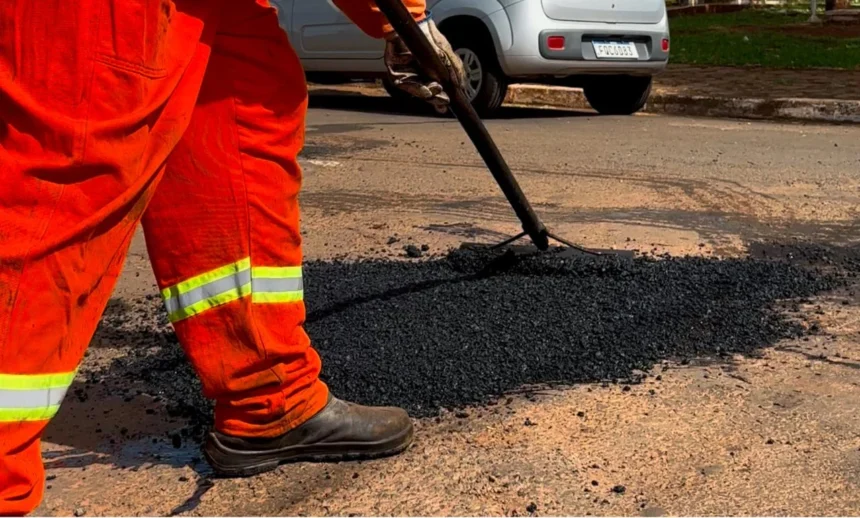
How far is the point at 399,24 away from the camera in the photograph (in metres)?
2.45

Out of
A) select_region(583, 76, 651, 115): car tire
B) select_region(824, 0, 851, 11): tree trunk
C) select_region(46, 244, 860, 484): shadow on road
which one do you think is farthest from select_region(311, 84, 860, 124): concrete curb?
select_region(824, 0, 851, 11): tree trunk

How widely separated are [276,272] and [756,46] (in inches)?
601

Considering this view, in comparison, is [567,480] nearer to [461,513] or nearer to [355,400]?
[461,513]

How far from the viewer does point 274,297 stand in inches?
89.2

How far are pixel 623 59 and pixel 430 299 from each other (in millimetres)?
6556

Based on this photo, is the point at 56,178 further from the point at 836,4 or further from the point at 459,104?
the point at 836,4

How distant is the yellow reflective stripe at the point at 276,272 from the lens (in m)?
2.25

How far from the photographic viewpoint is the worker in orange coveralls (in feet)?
5.58

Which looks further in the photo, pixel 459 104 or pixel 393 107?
pixel 393 107

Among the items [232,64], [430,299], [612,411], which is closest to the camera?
[232,64]

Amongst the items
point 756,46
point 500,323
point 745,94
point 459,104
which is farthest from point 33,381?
point 756,46

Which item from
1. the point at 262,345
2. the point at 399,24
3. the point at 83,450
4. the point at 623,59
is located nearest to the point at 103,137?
the point at 262,345

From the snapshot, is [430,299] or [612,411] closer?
[612,411]

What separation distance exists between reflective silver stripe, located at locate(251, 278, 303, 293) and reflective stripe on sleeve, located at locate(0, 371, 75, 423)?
1.73 ft
